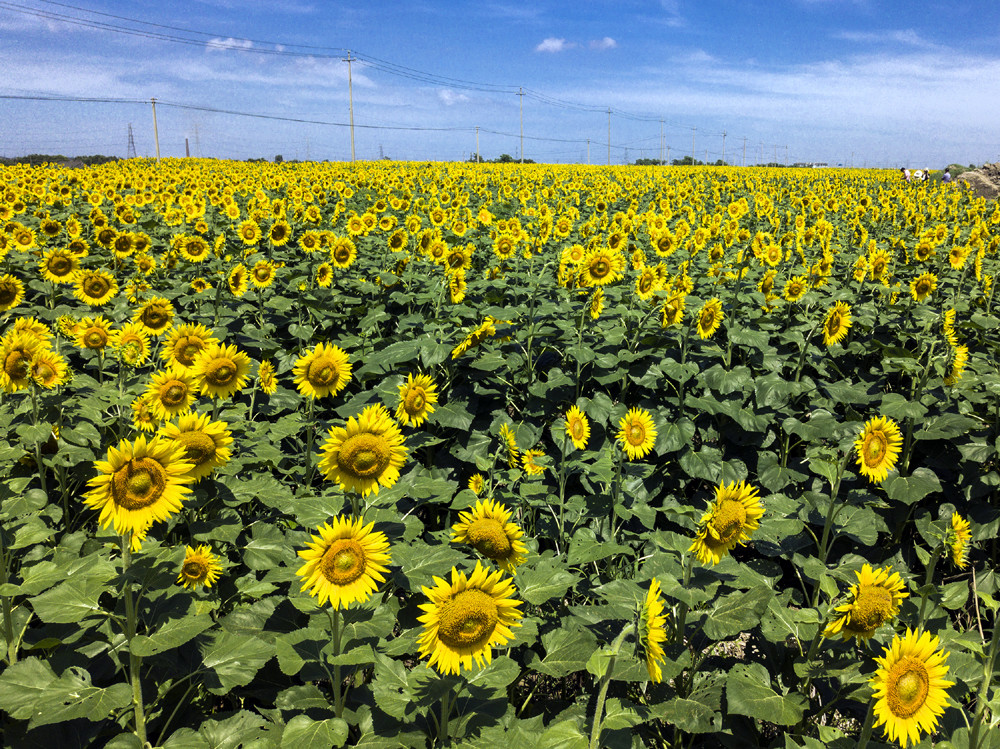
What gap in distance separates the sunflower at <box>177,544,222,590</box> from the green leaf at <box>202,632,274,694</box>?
516 mm

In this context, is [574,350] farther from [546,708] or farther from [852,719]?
[852,719]

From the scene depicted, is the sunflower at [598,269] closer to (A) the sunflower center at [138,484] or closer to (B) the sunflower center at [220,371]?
(B) the sunflower center at [220,371]

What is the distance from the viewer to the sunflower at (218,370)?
→ 110 inches

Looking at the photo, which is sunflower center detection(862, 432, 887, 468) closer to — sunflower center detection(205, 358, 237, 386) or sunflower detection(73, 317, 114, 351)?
sunflower center detection(205, 358, 237, 386)

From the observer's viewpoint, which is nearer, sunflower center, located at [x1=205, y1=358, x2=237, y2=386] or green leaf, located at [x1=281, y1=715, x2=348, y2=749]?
green leaf, located at [x1=281, y1=715, x2=348, y2=749]

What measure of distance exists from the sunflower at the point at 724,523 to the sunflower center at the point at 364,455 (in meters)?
1.20

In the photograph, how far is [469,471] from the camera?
15.0ft

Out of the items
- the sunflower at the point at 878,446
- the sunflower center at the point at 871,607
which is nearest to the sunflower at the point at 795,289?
the sunflower at the point at 878,446

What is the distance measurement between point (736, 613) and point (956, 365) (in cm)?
264

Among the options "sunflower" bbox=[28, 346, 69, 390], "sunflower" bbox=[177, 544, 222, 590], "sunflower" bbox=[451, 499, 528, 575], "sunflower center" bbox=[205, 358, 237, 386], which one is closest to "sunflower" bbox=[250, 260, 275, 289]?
"sunflower" bbox=[28, 346, 69, 390]

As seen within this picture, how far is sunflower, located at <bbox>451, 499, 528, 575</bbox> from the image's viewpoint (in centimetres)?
203

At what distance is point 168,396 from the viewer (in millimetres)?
2662

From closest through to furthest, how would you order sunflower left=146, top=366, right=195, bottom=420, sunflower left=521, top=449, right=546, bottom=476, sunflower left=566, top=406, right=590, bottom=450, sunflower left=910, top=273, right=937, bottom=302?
sunflower left=146, top=366, right=195, bottom=420, sunflower left=521, top=449, right=546, bottom=476, sunflower left=566, top=406, right=590, bottom=450, sunflower left=910, top=273, right=937, bottom=302

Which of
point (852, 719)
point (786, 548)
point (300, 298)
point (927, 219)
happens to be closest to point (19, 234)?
point (300, 298)
